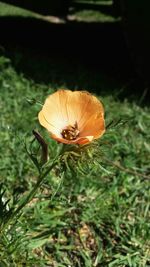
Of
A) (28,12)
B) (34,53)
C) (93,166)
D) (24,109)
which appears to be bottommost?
(28,12)

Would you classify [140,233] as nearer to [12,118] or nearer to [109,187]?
[109,187]

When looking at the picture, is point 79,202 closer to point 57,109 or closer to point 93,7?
point 57,109

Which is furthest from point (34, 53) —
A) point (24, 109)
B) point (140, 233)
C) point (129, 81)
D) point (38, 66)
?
point (140, 233)

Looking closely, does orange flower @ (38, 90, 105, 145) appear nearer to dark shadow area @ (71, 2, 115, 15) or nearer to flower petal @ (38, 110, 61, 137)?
flower petal @ (38, 110, 61, 137)

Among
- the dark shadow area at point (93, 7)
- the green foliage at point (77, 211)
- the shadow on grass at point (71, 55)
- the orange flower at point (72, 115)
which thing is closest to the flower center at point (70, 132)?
the orange flower at point (72, 115)

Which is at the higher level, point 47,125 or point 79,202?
point 47,125

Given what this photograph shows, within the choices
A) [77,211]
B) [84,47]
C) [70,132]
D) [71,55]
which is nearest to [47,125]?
[70,132]
